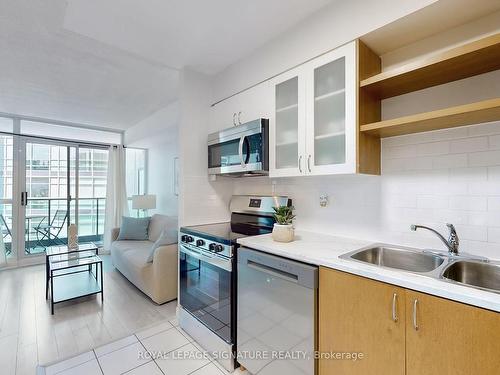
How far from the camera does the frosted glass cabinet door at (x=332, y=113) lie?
4.80ft

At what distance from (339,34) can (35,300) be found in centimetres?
392

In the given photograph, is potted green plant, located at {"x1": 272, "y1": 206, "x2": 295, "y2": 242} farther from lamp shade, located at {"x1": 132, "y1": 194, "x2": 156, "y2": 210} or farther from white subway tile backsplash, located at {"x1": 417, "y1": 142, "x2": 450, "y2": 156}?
lamp shade, located at {"x1": 132, "y1": 194, "x2": 156, "y2": 210}

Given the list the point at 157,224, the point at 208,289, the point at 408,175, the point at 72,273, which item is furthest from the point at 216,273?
the point at 157,224

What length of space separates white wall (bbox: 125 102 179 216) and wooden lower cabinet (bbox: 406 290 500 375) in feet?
11.3

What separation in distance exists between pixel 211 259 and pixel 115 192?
12.5 ft

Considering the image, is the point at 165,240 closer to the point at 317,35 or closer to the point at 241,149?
the point at 241,149

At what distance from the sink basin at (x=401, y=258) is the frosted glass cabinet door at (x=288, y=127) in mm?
660

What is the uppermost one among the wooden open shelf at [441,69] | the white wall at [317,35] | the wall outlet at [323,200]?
the white wall at [317,35]

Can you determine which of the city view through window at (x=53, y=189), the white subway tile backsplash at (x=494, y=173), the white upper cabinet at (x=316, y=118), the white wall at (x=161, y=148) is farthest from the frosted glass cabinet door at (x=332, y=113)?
the city view through window at (x=53, y=189)

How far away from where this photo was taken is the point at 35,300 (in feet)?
9.22

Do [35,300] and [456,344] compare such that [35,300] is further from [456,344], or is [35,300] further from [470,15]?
[470,15]

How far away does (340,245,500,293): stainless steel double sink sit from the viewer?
1167mm

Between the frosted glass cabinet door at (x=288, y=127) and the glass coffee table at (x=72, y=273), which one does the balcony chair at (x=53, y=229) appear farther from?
the frosted glass cabinet door at (x=288, y=127)

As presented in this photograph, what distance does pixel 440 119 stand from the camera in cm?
122
